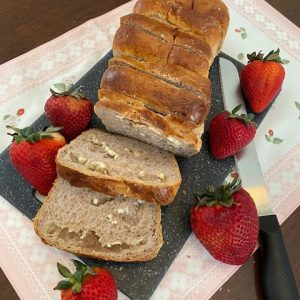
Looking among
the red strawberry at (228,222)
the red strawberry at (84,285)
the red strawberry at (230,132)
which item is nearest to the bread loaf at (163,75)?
the red strawberry at (230,132)

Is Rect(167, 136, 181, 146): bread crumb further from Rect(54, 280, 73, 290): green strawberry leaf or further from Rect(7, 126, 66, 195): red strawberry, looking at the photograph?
Rect(54, 280, 73, 290): green strawberry leaf

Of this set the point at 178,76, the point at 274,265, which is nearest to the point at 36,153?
the point at 178,76

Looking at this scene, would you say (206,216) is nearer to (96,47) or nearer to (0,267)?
(0,267)

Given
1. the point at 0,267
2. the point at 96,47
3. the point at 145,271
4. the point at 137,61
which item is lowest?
the point at 0,267

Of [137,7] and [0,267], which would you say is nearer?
[0,267]

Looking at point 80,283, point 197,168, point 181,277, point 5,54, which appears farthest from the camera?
point 5,54

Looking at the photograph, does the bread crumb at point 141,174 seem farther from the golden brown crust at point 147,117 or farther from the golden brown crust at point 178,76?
the golden brown crust at point 178,76

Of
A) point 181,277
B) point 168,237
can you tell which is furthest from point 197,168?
point 181,277

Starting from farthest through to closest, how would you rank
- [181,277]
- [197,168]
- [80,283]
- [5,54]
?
[5,54]
[197,168]
[181,277]
[80,283]
